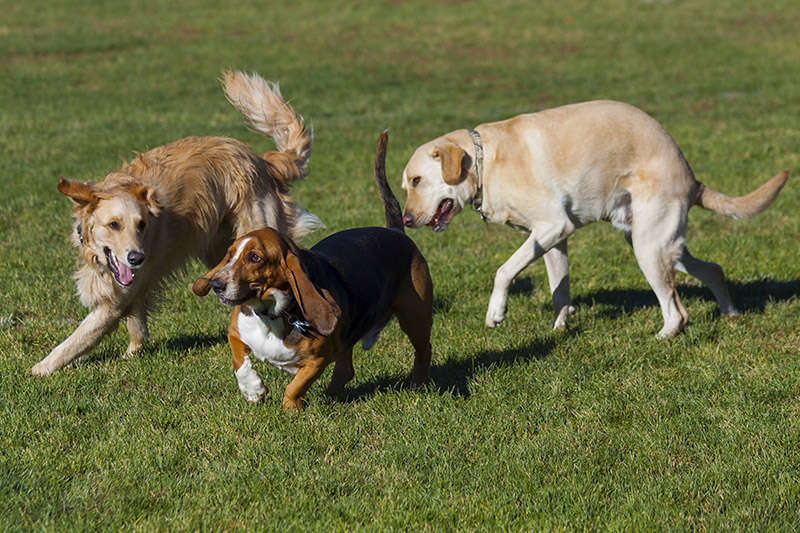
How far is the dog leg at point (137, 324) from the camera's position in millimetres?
5785

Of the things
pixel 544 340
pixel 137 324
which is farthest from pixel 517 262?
pixel 137 324

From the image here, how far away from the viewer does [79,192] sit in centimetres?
520

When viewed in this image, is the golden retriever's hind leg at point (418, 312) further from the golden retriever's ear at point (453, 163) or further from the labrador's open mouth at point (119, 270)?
the labrador's open mouth at point (119, 270)

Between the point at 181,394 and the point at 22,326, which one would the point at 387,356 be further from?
the point at 22,326

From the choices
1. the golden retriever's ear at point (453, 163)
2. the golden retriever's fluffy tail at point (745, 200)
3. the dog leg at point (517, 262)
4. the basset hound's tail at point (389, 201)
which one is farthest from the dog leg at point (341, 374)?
the golden retriever's fluffy tail at point (745, 200)

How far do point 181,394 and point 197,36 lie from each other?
75.0 ft

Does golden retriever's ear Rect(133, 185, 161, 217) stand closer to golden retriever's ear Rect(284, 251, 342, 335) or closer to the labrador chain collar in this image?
golden retriever's ear Rect(284, 251, 342, 335)

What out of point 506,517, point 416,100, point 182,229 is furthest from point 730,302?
point 416,100

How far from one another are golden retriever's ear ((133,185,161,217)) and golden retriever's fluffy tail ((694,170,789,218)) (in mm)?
3915

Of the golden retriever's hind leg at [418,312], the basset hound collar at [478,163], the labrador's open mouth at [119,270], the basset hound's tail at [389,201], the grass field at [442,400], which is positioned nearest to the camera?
the grass field at [442,400]

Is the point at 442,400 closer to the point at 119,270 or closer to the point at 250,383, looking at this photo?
the point at 250,383

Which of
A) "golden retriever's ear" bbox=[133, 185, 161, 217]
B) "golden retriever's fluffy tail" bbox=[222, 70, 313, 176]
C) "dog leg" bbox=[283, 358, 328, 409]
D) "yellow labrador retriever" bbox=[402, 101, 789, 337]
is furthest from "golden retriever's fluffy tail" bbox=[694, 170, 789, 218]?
"golden retriever's ear" bbox=[133, 185, 161, 217]

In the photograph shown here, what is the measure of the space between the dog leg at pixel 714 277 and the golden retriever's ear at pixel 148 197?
3832 mm

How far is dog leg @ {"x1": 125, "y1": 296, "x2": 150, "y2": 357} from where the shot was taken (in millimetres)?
5785
